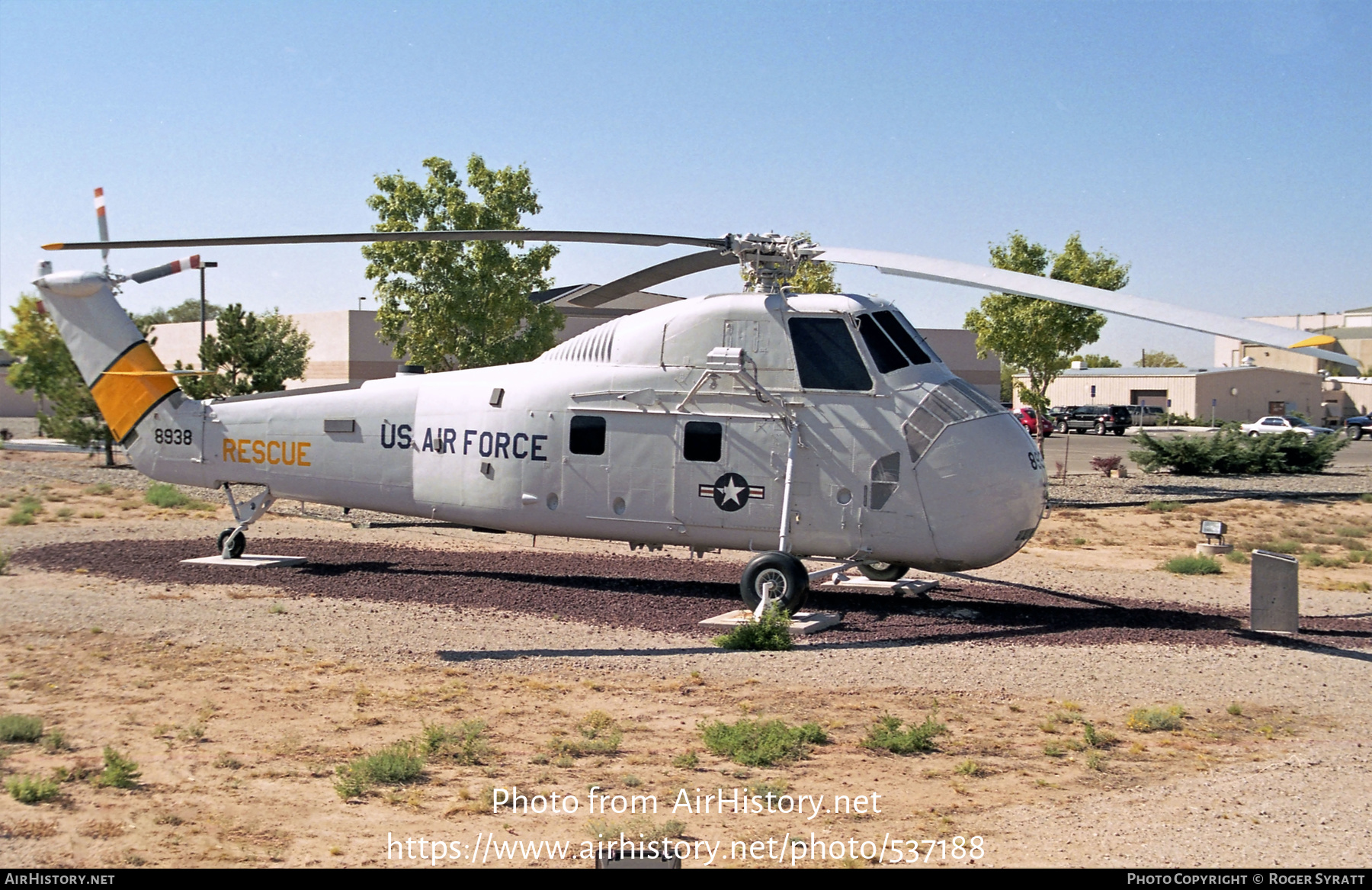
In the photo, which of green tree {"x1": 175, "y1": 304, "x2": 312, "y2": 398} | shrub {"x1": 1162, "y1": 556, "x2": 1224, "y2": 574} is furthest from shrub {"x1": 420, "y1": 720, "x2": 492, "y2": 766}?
green tree {"x1": 175, "y1": 304, "x2": 312, "y2": 398}

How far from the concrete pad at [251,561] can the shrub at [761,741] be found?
987cm

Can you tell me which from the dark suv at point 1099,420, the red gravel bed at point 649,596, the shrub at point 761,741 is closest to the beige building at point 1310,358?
the dark suv at point 1099,420

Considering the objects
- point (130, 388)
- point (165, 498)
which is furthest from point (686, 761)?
point (165, 498)

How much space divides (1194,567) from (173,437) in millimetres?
15846

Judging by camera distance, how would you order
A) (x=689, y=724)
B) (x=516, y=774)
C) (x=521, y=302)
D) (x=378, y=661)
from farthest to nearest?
(x=521, y=302) → (x=378, y=661) → (x=689, y=724) → (x=516, y=774)

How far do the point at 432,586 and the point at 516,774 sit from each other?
777 centimetres

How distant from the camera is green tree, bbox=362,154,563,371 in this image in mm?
29625

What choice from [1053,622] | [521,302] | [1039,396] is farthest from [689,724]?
[1039,396]

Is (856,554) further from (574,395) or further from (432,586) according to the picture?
(432,586)

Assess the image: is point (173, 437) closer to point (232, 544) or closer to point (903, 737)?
point (232, 544)

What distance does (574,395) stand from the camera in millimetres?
13398

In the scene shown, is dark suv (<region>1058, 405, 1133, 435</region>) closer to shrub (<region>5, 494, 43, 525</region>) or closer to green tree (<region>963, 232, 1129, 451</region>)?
green tree (<region>963, 232, 1129, 451</region>)

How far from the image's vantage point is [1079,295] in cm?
977

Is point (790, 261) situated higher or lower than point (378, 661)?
higher
